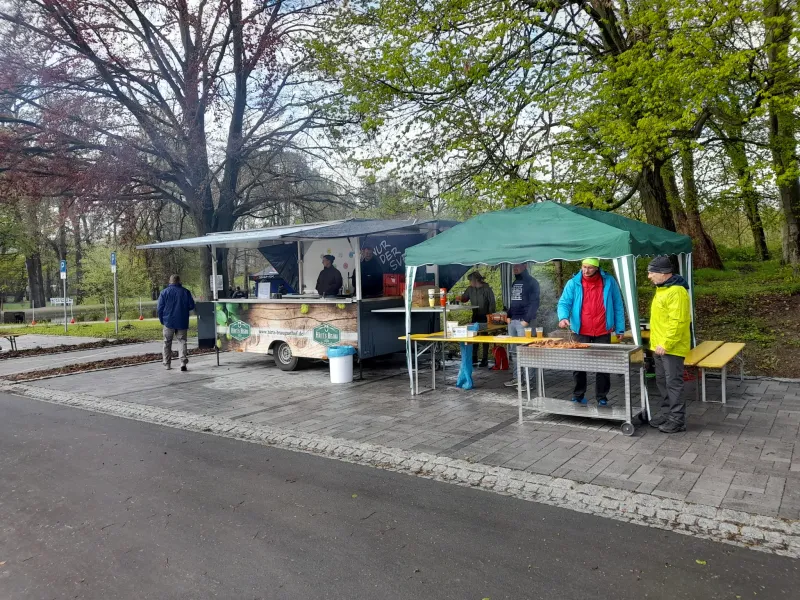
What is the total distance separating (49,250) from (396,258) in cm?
4253

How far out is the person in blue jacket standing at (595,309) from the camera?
262 inches

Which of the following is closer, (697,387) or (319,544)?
(319,544)

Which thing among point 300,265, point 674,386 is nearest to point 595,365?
point 674,386

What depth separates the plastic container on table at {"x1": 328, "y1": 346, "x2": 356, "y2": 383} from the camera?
9328 millimetres

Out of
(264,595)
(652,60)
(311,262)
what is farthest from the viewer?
(311,262)

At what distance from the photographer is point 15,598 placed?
3.17 meters

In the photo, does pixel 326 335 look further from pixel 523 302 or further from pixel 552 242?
pixel 552 242

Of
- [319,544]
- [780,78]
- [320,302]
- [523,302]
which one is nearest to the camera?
[319,544]

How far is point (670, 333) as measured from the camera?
5.72m

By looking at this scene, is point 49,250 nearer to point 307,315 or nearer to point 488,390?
point 307,315

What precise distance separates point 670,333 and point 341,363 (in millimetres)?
5235

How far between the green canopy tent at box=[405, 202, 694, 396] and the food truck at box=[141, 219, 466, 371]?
1566mm

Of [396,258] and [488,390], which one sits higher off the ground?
[396,258]

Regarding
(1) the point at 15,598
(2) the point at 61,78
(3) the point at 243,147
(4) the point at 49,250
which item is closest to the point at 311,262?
(3) the point at 243,147
